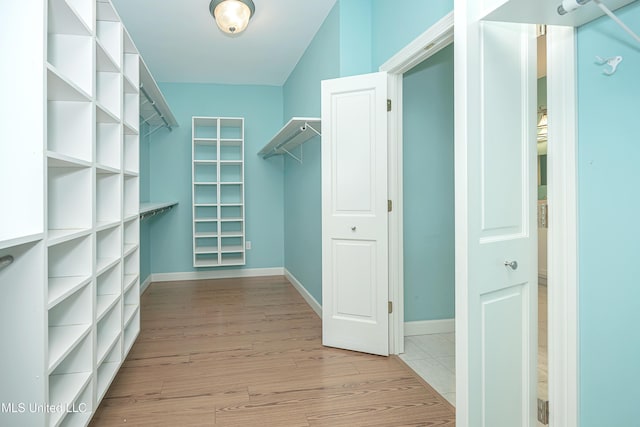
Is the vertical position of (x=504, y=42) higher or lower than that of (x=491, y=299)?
higher

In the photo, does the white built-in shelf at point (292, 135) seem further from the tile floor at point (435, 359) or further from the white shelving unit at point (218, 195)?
the tile floor at point (435, 359)

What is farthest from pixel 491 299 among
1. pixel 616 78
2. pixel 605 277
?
pixel 616 78

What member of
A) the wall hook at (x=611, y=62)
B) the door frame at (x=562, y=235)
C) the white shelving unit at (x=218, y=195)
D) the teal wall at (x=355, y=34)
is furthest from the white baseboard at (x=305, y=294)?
the wall hook at (x=611, y=62)

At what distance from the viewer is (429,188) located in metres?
3.14

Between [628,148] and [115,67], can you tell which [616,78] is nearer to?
[628,148]

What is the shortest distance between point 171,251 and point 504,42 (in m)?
4.87

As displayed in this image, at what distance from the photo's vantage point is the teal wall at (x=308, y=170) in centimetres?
341

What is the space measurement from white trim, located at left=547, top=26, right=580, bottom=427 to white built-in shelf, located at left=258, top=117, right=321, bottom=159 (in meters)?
1.94

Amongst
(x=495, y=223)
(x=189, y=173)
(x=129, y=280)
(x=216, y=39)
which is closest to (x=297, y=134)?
(x=216, y=39)

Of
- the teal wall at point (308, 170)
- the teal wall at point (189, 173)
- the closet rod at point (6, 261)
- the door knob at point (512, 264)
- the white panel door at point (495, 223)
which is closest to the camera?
the closet rod at point (6, 261)

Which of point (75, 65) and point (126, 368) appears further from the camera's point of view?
point (126, 368)

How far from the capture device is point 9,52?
4.07 ft

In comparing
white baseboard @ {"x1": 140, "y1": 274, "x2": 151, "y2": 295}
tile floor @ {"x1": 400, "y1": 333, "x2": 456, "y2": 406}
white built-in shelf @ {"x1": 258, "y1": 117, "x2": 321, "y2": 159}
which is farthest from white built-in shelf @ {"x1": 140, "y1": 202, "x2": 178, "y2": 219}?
tile floor @ {"x1": 400, "y1": 333, "x2": 456, "y2": 406}

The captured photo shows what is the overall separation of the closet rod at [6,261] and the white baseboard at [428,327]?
8.57ft
